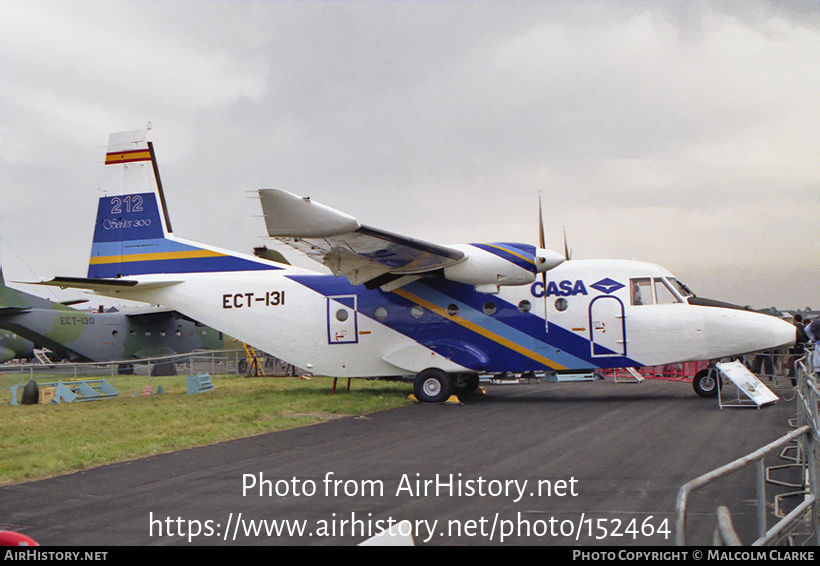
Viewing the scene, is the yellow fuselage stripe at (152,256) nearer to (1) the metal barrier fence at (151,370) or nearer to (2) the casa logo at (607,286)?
(1) the metal barrier fence at (151,370)

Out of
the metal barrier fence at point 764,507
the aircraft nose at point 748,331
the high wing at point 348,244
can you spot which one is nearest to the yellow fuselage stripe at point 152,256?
the high wing at point 348,244

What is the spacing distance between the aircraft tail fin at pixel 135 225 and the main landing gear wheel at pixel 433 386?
4972 mm

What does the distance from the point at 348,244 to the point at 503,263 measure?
3.39m

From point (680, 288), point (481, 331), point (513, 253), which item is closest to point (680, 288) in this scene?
point (680, 288)

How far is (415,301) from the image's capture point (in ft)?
50.2

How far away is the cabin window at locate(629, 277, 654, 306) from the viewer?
14523mm

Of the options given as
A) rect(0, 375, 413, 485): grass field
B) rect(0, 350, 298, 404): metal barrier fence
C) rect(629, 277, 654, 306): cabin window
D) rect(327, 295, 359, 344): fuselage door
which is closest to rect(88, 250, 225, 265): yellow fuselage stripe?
rect(327, 295, 359, 344): fuselage door

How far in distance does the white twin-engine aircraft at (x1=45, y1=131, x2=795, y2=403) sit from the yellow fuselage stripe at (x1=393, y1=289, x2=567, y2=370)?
3 centimetres

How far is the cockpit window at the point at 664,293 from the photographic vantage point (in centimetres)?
1448

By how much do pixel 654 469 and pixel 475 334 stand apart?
26.4 ft

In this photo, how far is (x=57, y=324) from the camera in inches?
1040

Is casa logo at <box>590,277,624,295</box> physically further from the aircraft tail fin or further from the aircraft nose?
the aircraft tail fin

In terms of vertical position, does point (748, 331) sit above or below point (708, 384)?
above

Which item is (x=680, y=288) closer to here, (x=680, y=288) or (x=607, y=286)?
(x=680, y=288)
